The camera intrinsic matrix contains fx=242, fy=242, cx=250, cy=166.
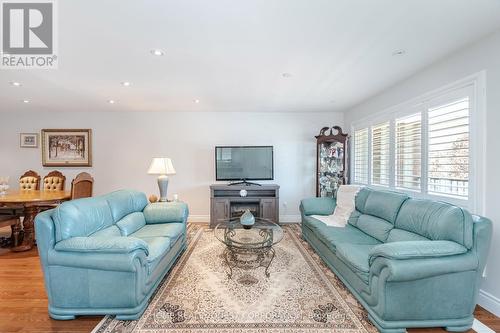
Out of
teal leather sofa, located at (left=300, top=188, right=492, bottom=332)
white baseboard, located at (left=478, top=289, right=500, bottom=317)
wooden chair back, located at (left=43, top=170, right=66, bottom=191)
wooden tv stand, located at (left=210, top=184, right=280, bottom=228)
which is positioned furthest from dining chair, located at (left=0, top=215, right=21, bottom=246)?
white baseboard, located at (left=478, top=289, right=500, bottom=317)

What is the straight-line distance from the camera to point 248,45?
2.37 metres

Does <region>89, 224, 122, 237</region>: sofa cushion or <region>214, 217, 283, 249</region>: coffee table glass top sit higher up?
<region>89, 224, 122, 237</region>: sofa cushion

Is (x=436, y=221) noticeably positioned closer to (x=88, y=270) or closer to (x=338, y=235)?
(x=338, y=235)

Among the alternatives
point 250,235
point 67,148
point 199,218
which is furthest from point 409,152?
point 67,148

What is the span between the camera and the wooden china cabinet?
4.77 metres

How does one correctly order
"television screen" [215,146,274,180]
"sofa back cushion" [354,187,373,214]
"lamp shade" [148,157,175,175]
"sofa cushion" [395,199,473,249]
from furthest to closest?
"television screen" [215,146,274,180], "lamp shade" [148,157,175,175], "sofa back cushion" [354,187,373,214], "sofa cushion" [395,199,473,249]

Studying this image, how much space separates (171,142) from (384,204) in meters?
4.33

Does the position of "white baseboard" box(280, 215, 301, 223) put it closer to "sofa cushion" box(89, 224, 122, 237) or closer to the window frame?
the window frame

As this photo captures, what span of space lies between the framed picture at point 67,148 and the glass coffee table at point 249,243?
3.88 m

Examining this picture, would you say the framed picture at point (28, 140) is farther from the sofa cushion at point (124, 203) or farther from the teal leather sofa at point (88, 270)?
the teal leather sofa at point (88, 270)

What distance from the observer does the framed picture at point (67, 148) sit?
17.6 feet

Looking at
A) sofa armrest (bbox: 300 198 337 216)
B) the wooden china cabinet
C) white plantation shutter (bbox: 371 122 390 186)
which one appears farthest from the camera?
the wooden china cabinet

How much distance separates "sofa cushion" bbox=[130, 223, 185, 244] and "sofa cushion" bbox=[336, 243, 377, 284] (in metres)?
1.94

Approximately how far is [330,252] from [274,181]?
2696 mm
